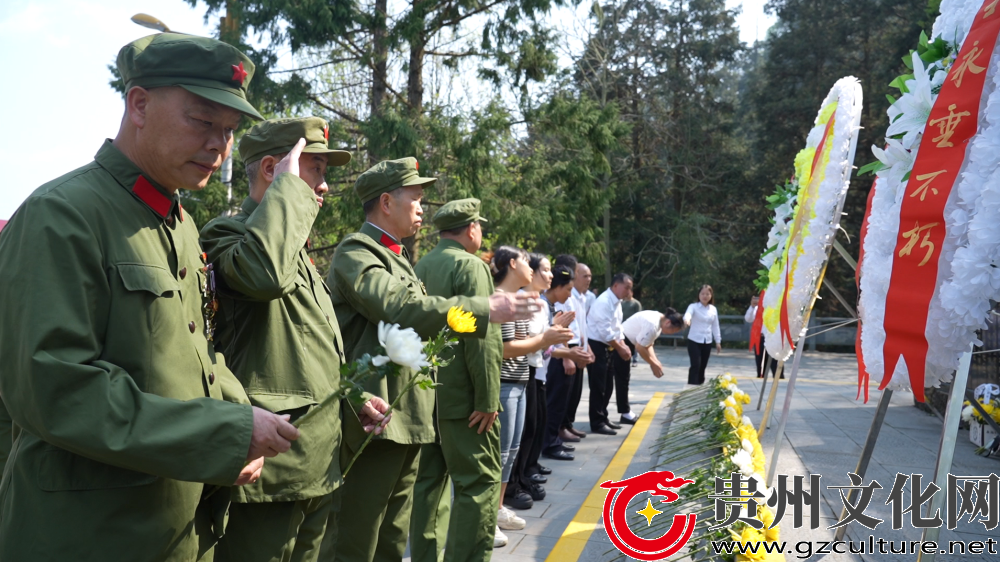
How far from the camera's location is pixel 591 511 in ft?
17.1

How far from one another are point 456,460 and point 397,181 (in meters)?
1.39

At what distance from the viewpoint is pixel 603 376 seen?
27.3 ft

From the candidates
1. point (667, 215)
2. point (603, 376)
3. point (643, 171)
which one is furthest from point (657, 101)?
point (603, 376)

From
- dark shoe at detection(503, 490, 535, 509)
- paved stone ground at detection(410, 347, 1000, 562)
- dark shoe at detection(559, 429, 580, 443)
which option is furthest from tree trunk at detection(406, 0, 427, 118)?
dark shoe at detection(503, 490, 535, 509)

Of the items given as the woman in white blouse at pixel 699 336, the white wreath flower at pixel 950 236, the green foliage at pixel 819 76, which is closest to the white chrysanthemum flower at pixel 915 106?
the white wreath flower at pixel 950 236

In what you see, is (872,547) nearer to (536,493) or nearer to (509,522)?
(509,522)

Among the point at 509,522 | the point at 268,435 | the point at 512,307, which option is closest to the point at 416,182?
the point at 512,307

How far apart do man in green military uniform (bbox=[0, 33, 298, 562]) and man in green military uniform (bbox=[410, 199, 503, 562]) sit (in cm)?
181

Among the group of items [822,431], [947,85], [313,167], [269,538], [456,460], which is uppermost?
[947,85]

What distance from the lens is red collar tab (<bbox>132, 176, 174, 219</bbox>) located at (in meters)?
1.67

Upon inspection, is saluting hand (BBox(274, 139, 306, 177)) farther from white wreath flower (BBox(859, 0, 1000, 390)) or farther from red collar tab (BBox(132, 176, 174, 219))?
white wreath flower (BBox(859, 0, 1000, 390))

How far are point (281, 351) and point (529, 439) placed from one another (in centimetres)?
371

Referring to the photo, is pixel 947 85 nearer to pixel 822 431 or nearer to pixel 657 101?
pixel 822 431

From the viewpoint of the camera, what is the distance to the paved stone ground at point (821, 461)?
4332mm
